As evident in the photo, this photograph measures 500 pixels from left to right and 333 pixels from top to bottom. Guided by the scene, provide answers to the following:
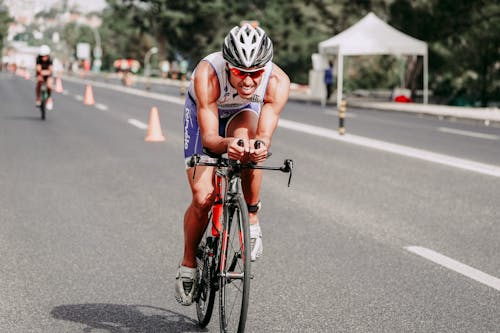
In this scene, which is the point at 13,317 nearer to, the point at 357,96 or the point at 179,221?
the point at 179,221

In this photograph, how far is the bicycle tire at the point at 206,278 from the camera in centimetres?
473

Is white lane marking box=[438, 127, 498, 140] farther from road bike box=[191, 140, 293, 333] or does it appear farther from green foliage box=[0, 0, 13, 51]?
green foliage box=[0, 0, 13, 51]

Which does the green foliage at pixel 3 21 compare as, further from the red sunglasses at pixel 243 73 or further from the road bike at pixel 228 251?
the red sunglasses at pixel 243 73

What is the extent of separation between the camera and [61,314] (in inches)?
207

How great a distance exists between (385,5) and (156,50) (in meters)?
70.9

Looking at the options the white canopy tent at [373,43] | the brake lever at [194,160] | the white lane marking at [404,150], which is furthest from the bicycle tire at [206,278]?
the white canopy tent at [373,43]

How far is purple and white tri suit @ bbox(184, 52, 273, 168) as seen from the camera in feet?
15.5

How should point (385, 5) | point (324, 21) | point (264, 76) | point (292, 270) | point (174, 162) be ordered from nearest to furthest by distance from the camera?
point (264, 76), point (292, 270), point (174, 162), point (385, 5), point (324, 21)

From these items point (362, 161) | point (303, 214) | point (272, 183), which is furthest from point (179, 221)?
point (362, 161)

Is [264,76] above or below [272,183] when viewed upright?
above

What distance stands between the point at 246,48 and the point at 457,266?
124 inches

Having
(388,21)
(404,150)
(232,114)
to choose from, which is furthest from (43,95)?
(388,21)

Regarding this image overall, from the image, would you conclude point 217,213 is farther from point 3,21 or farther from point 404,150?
point 3,21

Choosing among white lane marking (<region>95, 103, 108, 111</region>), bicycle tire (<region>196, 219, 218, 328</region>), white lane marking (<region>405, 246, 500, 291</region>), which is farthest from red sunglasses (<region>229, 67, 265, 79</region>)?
white lane marking (<region>95, 103, 108, 111</region>)
